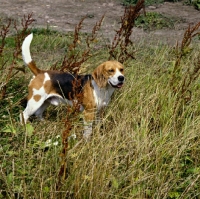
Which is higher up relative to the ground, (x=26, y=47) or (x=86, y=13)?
(x=26, y=47)

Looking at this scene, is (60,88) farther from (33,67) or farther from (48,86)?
(33,67)

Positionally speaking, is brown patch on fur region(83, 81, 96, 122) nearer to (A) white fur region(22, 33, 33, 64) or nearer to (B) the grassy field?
(B) the grassy field

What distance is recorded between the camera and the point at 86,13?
34.4 ft

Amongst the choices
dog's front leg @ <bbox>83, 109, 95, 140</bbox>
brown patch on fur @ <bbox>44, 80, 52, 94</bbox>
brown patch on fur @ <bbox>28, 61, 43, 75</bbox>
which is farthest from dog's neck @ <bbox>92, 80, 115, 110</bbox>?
brown patch on fur @ <bbox>28, 61, 43, 75</bbox>

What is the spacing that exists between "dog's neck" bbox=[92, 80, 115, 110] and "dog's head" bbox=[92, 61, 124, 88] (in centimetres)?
7

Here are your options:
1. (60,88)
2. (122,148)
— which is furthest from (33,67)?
(122,148)

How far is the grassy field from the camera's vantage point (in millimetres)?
3301

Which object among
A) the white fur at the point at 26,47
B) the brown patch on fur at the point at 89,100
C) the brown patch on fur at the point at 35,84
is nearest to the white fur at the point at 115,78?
the brown patch on fur at the point at 89,100

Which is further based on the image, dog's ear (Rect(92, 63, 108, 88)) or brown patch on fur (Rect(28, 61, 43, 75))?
brown patch on fur (Rect(28, 61, 43, 75))

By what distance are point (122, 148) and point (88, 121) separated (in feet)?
2.42

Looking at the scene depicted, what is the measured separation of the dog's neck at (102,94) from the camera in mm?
4934

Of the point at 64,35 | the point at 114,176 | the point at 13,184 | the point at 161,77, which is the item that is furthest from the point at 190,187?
the point at 64,35

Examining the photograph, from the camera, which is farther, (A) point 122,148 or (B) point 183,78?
(B) point 183,78

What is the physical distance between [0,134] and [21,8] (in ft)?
23.2
